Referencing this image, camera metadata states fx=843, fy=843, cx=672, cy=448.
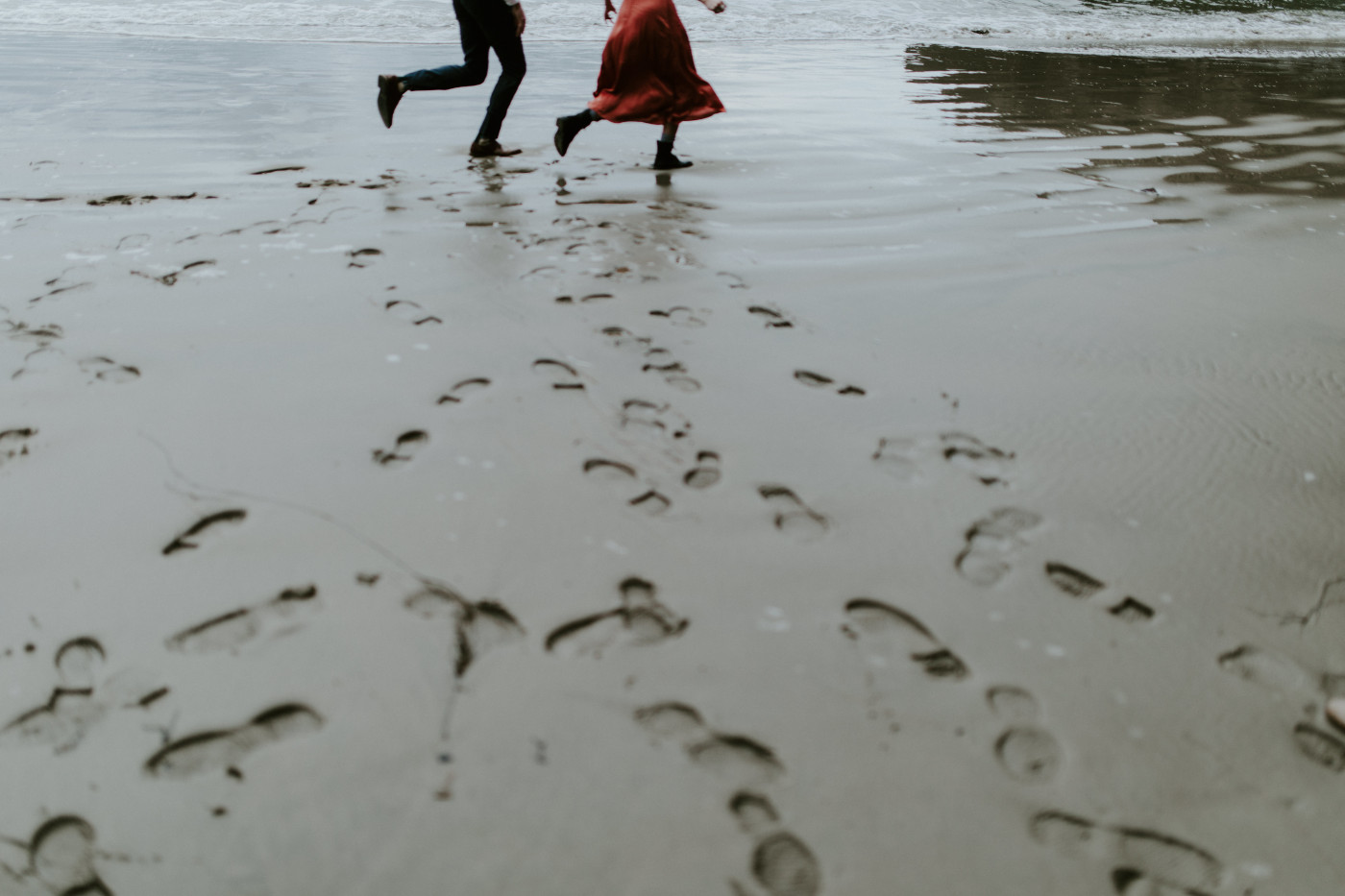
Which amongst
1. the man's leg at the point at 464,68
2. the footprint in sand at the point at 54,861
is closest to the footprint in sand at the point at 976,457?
the footprint in sand at the point at 54,861

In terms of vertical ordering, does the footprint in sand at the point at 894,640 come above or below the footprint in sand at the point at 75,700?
above

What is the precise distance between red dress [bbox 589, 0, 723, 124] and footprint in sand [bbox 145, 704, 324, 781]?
133 inches

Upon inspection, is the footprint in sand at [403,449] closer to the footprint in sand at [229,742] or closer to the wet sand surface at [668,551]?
the wet sand surface at [668,551]

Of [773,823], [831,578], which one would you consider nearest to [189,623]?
[773,823]

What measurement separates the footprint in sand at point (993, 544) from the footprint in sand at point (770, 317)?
0.97m

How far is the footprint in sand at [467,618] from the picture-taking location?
1.31m

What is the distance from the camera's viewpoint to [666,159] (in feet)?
13.5

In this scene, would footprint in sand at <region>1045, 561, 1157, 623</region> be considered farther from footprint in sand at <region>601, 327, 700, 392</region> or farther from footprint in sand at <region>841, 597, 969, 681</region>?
footprint in sand at <region>601, 327, 700, 392</region>

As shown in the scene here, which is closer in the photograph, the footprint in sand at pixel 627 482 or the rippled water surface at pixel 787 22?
the footprint in sand at pixel 627 482

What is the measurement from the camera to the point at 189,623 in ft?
4.38

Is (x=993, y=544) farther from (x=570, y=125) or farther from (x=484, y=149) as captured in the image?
(x=484, y=149)

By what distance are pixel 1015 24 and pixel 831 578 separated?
1197 cm

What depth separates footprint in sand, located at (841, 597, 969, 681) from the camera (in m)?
1.30

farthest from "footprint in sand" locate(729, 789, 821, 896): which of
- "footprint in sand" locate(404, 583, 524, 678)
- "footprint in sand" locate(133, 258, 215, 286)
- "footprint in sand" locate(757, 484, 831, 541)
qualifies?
"footprint in sand" locate(133, 258, 215, 286)
